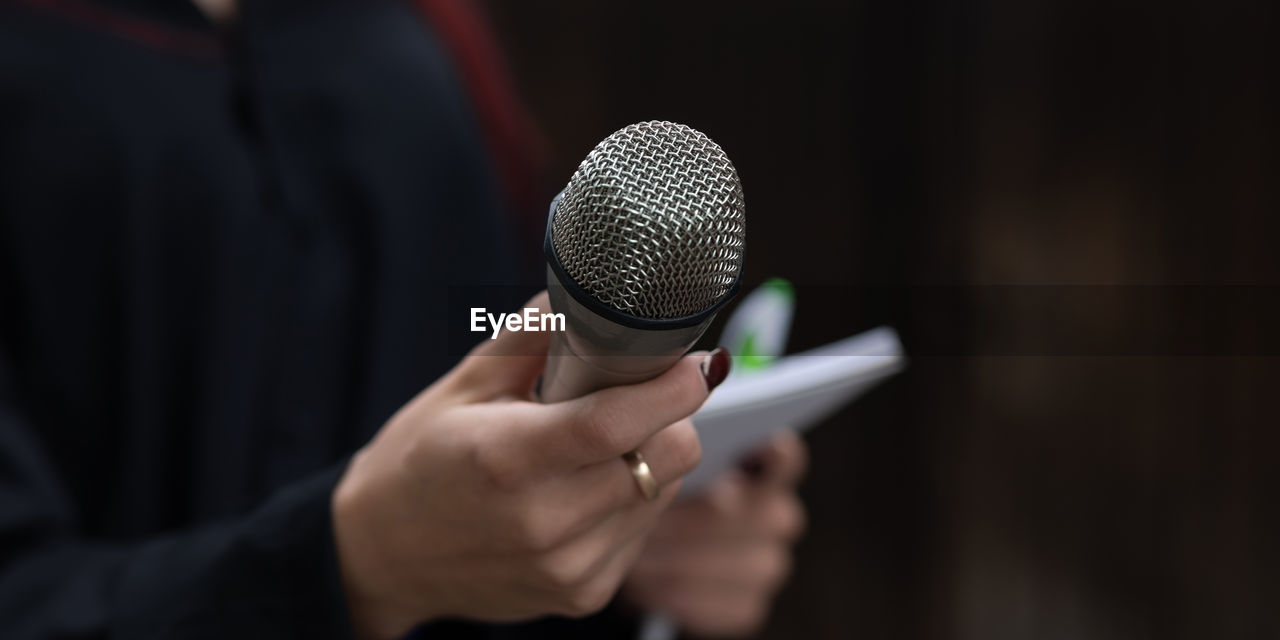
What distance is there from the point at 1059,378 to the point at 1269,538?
1.35 ft

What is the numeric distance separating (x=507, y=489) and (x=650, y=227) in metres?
0.14

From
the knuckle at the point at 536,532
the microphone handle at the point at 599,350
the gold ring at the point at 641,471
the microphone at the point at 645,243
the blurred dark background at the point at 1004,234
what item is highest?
the microphone at the point at 645,243

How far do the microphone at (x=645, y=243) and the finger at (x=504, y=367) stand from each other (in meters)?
0.06

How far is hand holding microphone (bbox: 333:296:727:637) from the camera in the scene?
0.28 metres

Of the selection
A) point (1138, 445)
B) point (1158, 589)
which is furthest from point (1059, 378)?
point (1158, 589)

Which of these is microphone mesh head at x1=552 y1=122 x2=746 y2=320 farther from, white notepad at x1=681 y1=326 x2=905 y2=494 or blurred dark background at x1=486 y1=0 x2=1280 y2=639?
blurred dark background at x1=486 y1=0 x2=1280 y2=639

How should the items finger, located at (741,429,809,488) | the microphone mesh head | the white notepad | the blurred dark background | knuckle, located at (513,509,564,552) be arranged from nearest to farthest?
the microphone mesh head < knuckle, located at (513,509,564,552) < the white notepad < finger, located at (741,429,809,488) < the blurred dark background

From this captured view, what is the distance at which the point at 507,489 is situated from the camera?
31 centimetres

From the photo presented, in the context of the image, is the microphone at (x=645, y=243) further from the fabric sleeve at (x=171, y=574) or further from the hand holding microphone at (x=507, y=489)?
the fabric sleeve at (x=171, y=574)

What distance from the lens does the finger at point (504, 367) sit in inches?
12.1

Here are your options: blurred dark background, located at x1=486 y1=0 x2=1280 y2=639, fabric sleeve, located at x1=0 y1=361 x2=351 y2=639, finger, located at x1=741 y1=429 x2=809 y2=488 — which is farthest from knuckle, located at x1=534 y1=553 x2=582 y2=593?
blurred dark background, located at x1=486 y1=0 x2=1280 y2=639

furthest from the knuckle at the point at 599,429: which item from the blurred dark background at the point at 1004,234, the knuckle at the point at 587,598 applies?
the blurred dark background at the point at 1004,234

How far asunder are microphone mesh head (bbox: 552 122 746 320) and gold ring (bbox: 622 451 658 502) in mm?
97

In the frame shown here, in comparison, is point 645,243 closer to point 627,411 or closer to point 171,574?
point 627,411
